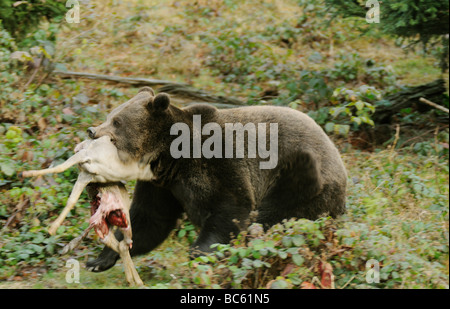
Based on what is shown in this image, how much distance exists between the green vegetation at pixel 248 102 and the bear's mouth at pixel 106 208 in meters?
0.72

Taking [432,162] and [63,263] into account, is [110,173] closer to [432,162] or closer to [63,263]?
[63,263]

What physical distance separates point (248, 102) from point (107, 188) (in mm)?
5135

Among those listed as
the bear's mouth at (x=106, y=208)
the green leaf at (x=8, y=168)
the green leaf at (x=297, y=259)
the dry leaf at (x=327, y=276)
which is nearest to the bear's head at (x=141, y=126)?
the bear's mouth at (x=106, y=208)

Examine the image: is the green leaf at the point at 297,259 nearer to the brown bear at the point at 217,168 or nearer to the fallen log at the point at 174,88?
the brown bear at the point at 217,168

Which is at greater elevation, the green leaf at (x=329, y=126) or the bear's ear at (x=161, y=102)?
the bear's ear at (x=161, y=102)

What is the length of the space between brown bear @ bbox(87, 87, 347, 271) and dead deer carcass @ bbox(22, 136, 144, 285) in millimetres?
118

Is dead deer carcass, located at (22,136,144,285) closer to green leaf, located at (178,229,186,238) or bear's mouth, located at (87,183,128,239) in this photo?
bear's mouth, located at (87,183,128,239)

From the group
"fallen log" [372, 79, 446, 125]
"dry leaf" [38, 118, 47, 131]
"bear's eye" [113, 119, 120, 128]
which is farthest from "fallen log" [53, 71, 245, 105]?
"bear's eye" [113, 119, 120, 128]

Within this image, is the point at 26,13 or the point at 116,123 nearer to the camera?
the point at 116,123

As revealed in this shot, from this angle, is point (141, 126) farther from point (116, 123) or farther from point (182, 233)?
point (182, 233)

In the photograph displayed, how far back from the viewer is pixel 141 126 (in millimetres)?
5988

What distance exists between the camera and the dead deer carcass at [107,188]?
5.55 m

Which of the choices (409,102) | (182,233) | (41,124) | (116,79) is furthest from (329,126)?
(41,124)
